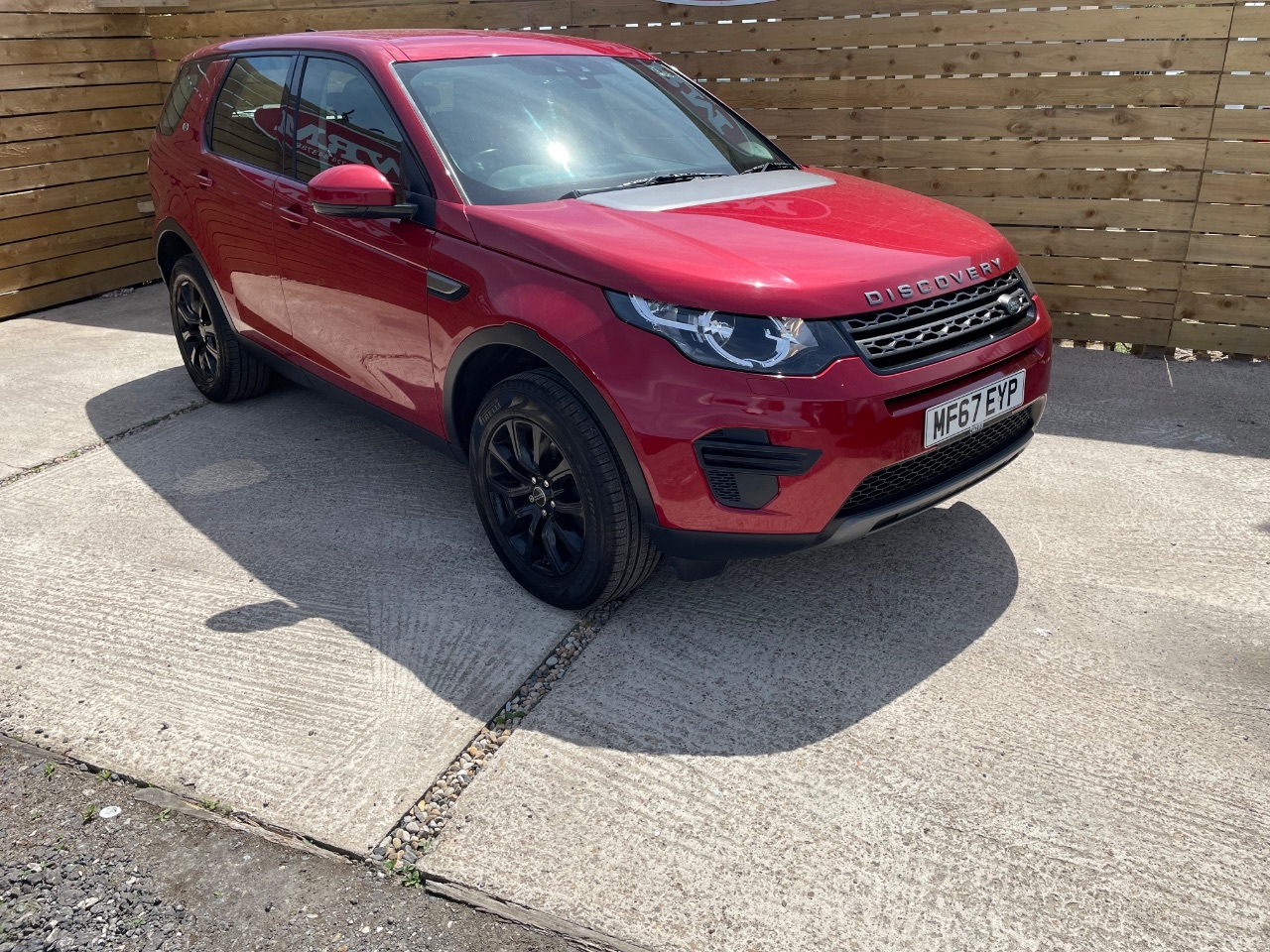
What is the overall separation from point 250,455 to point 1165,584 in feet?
12.4

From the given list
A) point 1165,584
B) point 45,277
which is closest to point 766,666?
point 1165,584

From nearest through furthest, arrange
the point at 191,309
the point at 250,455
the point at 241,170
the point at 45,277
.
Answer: the point at 241,170, the point at 250,455, the point at 191,309, the point at 45,277

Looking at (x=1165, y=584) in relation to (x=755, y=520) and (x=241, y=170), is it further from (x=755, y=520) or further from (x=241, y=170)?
(x=241, y=170)

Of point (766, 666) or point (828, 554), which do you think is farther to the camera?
point (828, 554)

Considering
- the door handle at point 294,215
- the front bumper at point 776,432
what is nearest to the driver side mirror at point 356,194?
the door handle at point 294,215

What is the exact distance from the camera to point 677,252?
2.79 m

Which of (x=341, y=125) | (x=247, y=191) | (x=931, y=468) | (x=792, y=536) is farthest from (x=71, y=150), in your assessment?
(x=931, y=468)

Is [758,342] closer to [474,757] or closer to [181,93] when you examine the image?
[474,757]

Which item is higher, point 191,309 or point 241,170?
point 241,170

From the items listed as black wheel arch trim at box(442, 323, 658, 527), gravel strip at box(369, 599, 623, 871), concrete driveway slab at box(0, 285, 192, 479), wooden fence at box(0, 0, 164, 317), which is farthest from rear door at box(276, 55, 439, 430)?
wooden fence at box(0, 0, 164, 317)

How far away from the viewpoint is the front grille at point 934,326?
2721 millimetres

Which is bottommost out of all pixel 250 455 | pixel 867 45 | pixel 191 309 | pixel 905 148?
pixel 250 455

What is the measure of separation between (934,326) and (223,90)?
11.5 feet

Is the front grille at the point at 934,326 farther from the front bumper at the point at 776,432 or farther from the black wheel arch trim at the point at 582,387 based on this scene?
the black wheel arch trim at the point at 582,387
